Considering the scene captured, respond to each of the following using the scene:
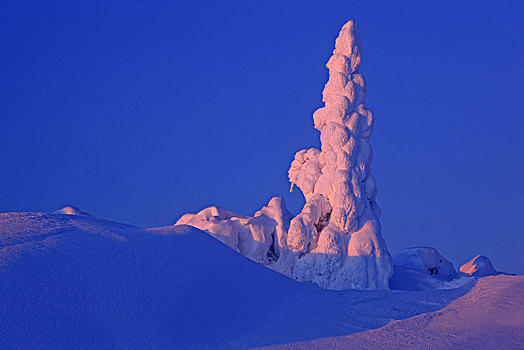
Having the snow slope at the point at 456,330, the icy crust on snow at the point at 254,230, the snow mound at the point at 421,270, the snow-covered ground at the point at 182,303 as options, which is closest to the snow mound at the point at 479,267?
the snow mound at the point at 421,270

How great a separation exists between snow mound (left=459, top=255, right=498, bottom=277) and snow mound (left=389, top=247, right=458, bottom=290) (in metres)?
1.50

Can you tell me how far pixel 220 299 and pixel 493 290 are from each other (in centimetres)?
441

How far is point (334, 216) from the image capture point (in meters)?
15.5

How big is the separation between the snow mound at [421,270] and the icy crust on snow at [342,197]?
2.01m

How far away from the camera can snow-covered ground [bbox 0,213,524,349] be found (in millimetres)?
6633

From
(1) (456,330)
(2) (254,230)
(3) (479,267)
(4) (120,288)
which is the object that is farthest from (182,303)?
(3) (479,267)

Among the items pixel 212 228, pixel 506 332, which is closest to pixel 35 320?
pixel 506 332

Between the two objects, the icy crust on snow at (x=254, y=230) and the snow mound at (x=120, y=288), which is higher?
the icy crust on snow at (x=254, y=230)

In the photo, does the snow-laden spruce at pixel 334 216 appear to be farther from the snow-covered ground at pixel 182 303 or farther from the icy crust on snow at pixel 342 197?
the snow-covered ground at pixel 182 303

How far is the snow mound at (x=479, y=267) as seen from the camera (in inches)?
884

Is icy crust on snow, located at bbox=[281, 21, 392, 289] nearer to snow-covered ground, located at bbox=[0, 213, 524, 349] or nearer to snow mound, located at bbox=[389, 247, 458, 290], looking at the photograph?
snow mound, located at bbox=[389, 247, 458, 290]

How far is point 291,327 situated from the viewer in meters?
7.45

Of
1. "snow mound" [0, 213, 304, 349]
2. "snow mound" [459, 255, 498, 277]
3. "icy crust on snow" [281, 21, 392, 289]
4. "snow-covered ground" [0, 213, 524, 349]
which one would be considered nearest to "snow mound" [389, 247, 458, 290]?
"snow mound" [459, 255, 498, 277]

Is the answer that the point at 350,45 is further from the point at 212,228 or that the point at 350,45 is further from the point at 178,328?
the point at 178,328
